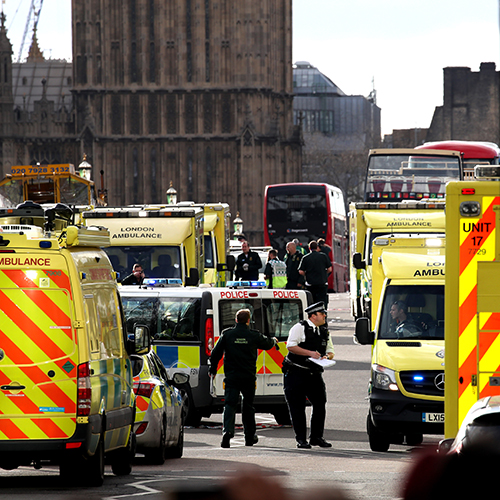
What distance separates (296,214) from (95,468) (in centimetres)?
3763

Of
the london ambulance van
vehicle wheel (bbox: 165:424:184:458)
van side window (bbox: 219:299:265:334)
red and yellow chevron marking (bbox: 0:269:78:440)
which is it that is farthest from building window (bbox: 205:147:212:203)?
red and yellow chevron marking (bbox: 0:269:78:440)

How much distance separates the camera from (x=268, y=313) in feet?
46.7

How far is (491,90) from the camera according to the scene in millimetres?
90750

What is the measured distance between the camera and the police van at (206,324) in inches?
547

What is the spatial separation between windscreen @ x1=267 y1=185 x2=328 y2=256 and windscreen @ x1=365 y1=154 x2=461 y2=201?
756cm

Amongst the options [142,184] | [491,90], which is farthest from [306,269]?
[491,90]

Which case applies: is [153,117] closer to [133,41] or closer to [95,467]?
[133,41]

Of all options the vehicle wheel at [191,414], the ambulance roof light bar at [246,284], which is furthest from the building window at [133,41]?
the vehicle wheel at [191,414]

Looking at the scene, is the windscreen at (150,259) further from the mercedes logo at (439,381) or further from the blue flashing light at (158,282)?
the mercedes logo at (439,381)

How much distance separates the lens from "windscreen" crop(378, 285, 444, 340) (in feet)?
40.2

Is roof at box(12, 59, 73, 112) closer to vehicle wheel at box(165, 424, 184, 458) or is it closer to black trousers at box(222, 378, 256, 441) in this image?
black trousers at box(222, 378, 256, 441)

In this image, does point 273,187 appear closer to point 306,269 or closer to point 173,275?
point 306,269

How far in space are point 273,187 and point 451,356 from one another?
131 ft

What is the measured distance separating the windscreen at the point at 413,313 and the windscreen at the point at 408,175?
23746 mm
